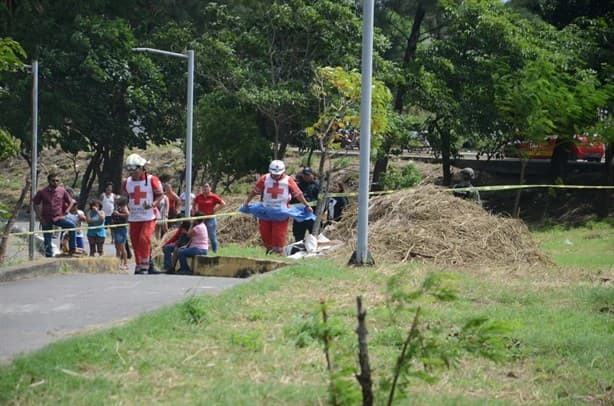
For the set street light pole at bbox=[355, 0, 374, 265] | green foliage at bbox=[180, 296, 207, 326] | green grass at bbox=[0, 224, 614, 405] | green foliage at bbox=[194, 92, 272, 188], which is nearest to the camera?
green grass at bbox=[0, 224, 614, 405]

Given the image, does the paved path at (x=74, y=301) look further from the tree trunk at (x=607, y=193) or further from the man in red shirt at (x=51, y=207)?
the tree trunk at (x=607, y=193)

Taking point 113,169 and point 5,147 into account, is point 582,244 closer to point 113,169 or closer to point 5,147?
point 5,147

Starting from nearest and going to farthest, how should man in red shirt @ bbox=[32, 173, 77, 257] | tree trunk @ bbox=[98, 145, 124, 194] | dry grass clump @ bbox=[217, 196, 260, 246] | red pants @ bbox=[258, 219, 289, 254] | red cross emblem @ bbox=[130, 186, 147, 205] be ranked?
red cross emblem @ bbox=[130, 186, 147, 205] < red pants @ bbox=[258, 219, 289, 254] < man in red shirt @ bbox=[32, 173, 77, 257] < dry grass clump @ bbox=[217, 196, 260, 246] < tree trunk @ bbox=[98, 145, 124, 194]

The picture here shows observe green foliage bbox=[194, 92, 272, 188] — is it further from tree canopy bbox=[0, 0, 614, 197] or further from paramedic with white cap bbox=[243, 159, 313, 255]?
paramedic with white cap bbox=[243, 159, 313, 255]

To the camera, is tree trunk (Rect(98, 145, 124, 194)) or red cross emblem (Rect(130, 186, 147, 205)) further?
tree trunk (Rect(98, 145, 124, 194))

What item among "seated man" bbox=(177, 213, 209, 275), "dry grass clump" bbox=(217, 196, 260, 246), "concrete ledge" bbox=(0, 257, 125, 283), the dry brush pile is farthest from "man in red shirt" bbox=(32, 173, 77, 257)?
the dry brush pile

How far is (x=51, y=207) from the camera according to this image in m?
19.9

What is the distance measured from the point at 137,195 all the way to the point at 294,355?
747 centimetres

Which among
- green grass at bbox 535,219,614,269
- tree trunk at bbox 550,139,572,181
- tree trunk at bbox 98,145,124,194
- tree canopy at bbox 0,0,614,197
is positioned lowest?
green grass at bbox 535,219,614,269

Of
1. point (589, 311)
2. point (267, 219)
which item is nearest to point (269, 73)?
point (267, 219)

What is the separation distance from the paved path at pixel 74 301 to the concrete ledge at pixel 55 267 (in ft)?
0.41

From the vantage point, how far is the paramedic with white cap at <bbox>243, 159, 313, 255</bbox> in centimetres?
1561

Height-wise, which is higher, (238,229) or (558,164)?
(558,164)

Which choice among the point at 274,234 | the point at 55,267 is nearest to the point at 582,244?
the point at 274,234
